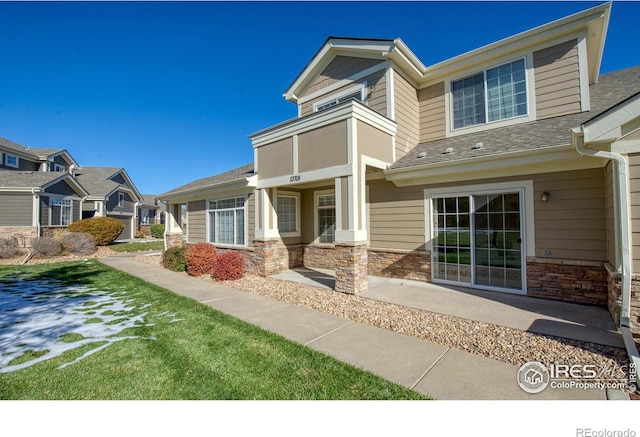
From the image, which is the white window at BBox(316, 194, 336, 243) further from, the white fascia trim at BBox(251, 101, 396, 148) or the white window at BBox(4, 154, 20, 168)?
the white window at BBox(4, 154, 20, 168)

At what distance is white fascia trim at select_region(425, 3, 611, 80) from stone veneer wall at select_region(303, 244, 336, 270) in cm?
709

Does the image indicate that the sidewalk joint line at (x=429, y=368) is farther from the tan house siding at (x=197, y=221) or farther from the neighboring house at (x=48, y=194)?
the neighboring house at (x=48, y=194)

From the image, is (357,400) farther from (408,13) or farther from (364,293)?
(408,13)

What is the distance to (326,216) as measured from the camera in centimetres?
1077

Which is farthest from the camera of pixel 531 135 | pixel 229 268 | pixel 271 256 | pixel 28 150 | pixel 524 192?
pixel 28 150

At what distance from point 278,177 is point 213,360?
647 centimetres

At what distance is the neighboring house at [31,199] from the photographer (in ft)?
58.9

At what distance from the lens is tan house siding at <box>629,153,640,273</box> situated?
4242mm

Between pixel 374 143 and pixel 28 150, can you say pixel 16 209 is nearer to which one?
pixel 28 150

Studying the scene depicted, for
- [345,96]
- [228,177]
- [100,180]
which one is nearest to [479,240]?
[345,96]

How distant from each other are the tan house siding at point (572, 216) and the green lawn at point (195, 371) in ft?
18.1

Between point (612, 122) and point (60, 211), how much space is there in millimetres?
28888

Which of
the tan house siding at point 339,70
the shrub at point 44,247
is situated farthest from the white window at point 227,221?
the shrub at point 44,247
